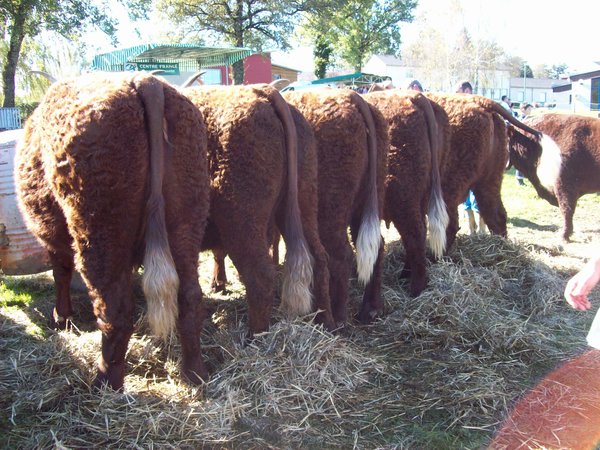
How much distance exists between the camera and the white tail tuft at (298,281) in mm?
3428

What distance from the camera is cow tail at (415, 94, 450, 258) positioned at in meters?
4.48

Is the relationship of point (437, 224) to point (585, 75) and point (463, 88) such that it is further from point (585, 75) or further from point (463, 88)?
point (585, 75)

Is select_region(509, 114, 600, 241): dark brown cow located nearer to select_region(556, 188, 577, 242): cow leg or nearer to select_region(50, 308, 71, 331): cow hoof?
select_region(556, 188, 577, 242): cow leg

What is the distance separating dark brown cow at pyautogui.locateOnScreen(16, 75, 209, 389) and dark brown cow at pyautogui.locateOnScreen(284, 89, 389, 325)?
1.20 m

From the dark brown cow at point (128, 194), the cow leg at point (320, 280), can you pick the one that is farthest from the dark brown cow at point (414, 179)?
the dark brown cow at point (128, 194)

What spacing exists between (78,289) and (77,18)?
15.0m

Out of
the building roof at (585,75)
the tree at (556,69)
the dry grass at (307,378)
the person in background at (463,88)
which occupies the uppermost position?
the tree at (556,69)

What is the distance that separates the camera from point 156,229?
2.72 metres

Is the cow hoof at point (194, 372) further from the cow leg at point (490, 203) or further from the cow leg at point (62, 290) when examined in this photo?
Result: the cow leg at point (490, 203)

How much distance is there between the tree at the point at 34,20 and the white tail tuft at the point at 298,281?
1516cm

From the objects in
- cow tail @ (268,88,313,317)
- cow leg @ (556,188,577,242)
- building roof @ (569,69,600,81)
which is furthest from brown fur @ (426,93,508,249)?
building roof @ (569,69,600,81)

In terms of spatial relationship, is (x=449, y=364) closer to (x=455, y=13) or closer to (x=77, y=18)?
(x=77, y=18)

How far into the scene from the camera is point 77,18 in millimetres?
16938

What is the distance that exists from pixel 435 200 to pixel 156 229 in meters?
2.71
